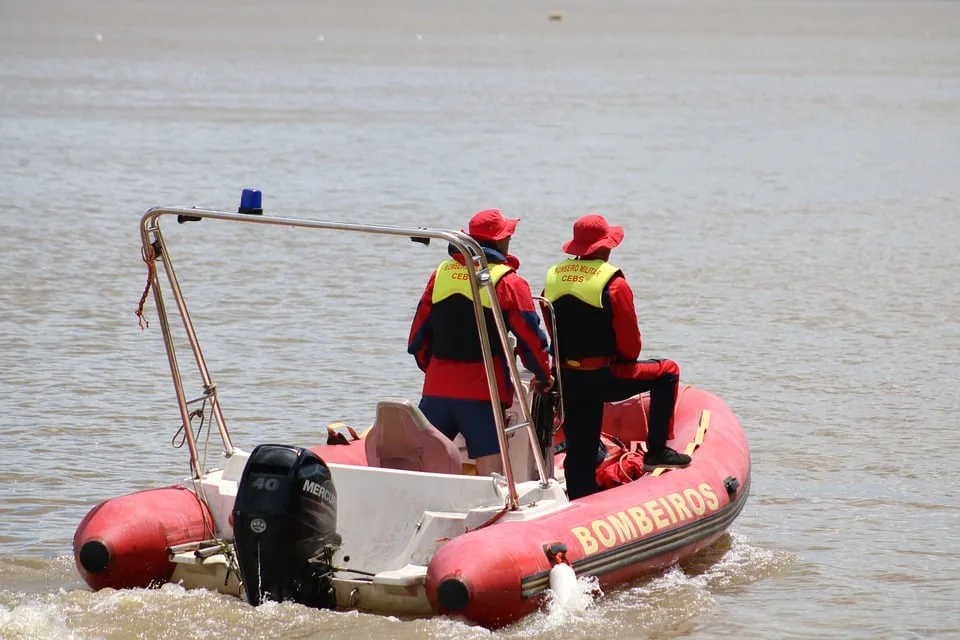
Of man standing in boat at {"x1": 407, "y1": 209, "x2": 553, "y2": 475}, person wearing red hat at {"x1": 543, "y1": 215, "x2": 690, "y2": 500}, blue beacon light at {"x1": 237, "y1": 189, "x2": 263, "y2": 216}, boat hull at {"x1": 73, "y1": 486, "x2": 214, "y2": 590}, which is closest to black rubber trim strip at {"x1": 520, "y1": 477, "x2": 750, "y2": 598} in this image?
person wearing red hat at {"x1": 543, "y1": 215, "x2": 690, "y2": 500}

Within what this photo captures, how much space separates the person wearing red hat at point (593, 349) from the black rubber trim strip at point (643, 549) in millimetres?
443

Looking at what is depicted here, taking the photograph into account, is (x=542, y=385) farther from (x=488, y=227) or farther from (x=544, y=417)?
(x=488, y=227)

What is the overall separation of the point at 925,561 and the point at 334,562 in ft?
9.27

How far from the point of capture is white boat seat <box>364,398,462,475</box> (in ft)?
20.7

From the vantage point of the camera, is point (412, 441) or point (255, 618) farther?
point (412, 441)

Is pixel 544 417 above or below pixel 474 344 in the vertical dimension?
below

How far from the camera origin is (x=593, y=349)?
679 cm

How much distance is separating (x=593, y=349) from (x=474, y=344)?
2.07 ft

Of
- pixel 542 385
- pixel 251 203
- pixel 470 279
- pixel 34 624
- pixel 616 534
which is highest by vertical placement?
pixel 251 203

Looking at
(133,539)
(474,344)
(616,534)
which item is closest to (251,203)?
(474,344)

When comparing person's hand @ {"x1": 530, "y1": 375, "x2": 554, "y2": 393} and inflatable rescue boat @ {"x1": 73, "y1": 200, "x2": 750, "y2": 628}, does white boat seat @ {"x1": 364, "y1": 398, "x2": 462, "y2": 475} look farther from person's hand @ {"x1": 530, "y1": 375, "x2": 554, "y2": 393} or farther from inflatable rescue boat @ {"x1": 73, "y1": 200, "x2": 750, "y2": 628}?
person's hand @ {"x1": 530, "y1": 375, "x2": 554, "y2": 393}

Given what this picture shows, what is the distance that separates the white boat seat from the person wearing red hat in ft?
2.04

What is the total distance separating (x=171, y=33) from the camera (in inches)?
2463

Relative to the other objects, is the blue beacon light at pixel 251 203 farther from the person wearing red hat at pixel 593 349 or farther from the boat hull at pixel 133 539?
the person wearing red hat at pixel 593 349
